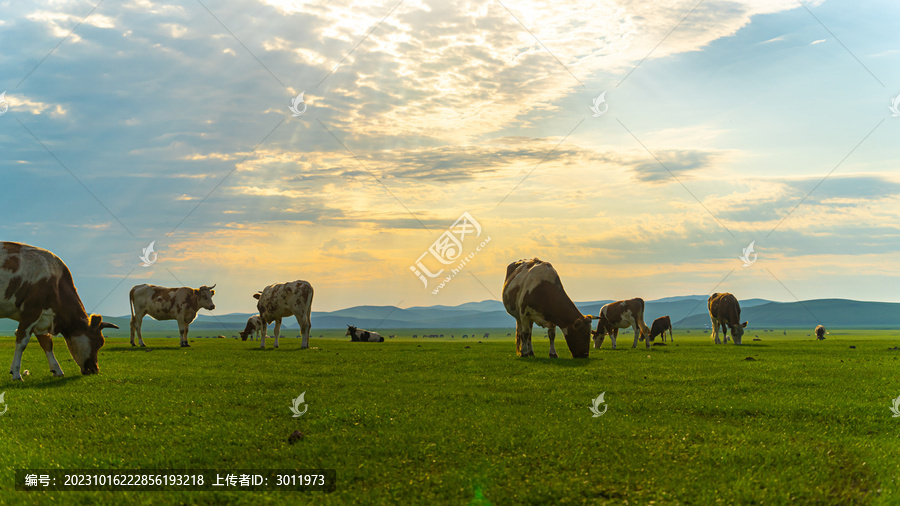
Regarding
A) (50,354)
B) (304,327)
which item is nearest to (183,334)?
(304,327)

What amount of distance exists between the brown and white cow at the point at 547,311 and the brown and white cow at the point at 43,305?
1540cm

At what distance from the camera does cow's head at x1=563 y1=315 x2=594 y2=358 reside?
22062 millimetres

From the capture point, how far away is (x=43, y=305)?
1600cm

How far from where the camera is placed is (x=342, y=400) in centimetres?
1163

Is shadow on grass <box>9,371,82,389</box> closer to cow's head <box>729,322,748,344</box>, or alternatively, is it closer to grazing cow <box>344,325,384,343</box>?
grazing cow <box>344,325,384,343</box>

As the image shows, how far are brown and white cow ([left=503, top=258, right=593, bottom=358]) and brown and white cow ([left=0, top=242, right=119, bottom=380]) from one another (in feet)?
50.5

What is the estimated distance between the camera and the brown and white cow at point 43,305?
1539 centimetres

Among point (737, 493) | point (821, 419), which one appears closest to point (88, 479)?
point (737, 493)

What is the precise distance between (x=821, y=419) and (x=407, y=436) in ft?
25.3

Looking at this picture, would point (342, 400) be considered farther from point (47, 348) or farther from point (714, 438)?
point (47, 348)

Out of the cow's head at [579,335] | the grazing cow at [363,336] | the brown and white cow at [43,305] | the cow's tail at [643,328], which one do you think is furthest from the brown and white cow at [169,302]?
the cow's tail at [643,328]

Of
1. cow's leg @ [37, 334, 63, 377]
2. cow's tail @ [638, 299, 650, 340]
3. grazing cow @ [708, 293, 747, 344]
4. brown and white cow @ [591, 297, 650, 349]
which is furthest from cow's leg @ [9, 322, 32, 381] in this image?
grazing cow @ [708, 293, 747, 344]

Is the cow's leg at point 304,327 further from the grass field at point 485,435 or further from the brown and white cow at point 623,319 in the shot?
the brown and white cow at point 623,319

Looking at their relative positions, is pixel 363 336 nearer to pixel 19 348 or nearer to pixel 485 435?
pixel 19 348
